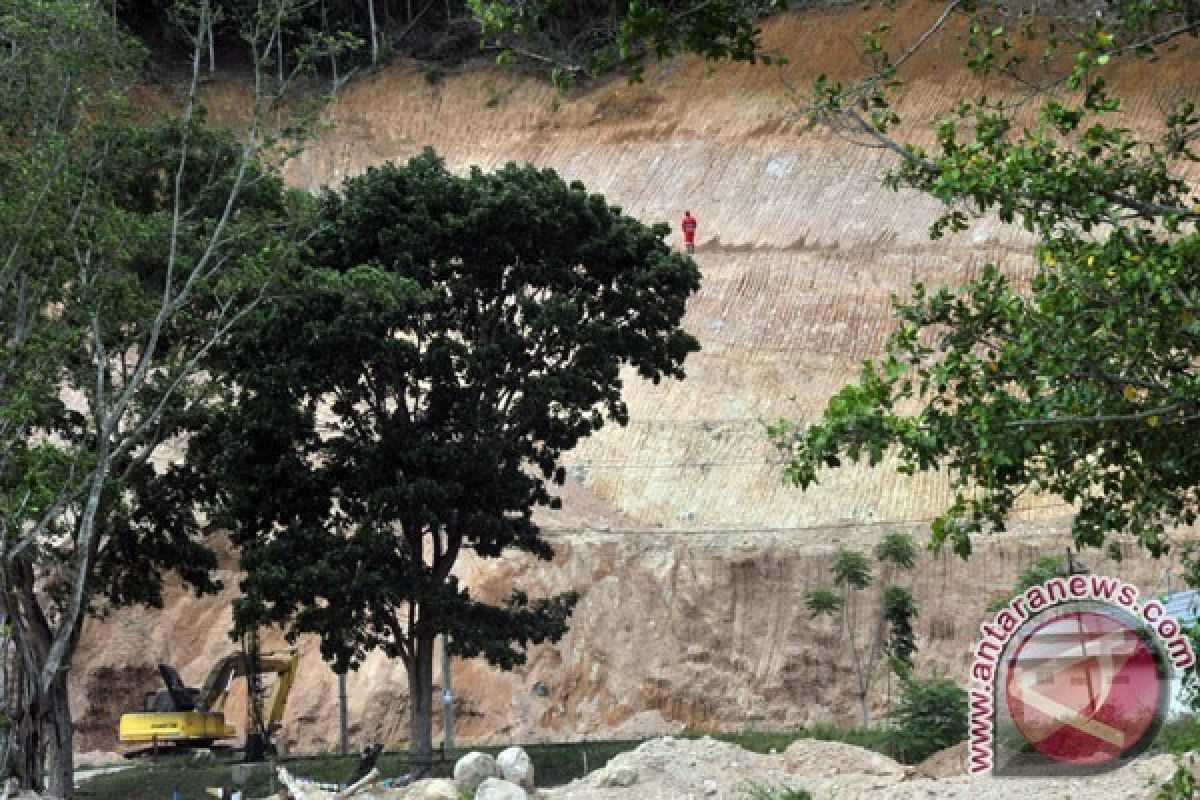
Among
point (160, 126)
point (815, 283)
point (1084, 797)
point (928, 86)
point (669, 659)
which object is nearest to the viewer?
point (1084, 797)

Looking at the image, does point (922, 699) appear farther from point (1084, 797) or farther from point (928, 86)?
point (928, 86)

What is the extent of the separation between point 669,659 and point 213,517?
1355cm

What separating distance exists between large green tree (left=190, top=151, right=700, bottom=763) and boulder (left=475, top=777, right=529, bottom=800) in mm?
8689

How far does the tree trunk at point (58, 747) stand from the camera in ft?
91.0

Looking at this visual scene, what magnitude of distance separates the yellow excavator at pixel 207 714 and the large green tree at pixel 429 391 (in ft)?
13.0

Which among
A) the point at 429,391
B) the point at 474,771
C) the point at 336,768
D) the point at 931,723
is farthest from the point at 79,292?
the point at 931,723

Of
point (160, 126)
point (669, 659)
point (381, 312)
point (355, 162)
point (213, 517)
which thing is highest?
point (355, 162)

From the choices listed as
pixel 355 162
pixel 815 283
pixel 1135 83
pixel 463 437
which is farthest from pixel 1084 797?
pixel 355 162

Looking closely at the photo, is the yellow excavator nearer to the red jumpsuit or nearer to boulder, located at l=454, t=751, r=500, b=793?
boulder, located at l=454, t=751, r=500, b=793

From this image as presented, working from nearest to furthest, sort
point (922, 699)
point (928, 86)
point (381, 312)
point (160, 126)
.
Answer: point (922, 699) → point (381, 312) → point (160, 126) → point (928, 86)

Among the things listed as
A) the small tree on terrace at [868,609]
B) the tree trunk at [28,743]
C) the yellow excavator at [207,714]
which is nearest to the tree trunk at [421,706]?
the yellow excavator at [207,714]

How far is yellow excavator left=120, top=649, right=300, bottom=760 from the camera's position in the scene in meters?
34.3

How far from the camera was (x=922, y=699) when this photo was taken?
2628 centimetres

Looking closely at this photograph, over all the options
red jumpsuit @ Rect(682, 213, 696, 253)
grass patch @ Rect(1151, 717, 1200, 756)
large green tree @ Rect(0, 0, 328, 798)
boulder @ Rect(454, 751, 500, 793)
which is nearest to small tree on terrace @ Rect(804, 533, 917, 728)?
large green tree @ Rect(0, 0, 328, 798)
